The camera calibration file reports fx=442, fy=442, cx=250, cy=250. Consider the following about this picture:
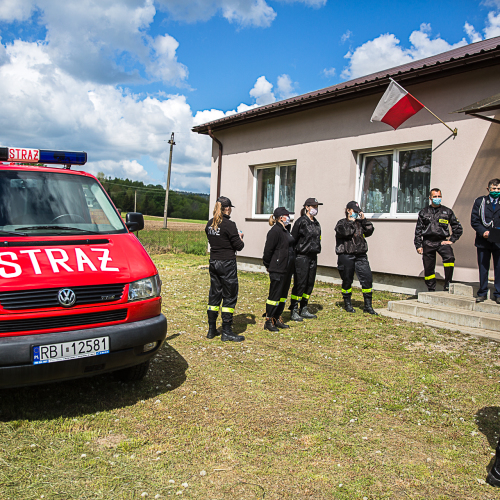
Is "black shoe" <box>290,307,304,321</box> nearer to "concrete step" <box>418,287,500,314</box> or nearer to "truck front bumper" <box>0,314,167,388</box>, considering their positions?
"concrete step" <box>418,287,500,314</box>

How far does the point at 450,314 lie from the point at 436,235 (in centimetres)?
148

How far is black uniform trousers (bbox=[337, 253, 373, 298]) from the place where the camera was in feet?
24.9

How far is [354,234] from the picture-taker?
7637mm

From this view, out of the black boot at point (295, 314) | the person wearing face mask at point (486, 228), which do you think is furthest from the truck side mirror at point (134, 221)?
the person wearing face mask at point (486, 228)

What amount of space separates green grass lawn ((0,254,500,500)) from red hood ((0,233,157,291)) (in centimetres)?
112

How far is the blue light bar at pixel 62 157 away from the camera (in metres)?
5.14

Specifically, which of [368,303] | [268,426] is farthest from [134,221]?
[368,303]

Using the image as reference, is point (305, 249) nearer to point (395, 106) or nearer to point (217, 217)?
point (217, 217)

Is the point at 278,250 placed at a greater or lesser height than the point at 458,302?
greater

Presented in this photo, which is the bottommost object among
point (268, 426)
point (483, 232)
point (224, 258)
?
point (268, 426)

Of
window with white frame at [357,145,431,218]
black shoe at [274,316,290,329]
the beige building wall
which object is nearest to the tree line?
the beige building wall

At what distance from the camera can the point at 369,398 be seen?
4.11 metres

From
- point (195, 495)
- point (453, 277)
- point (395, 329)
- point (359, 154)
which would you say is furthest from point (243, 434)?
point (359, 154)

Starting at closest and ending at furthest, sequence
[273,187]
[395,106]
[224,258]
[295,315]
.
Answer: [224,258] < [295,315] < [395,106] < [273,187]
